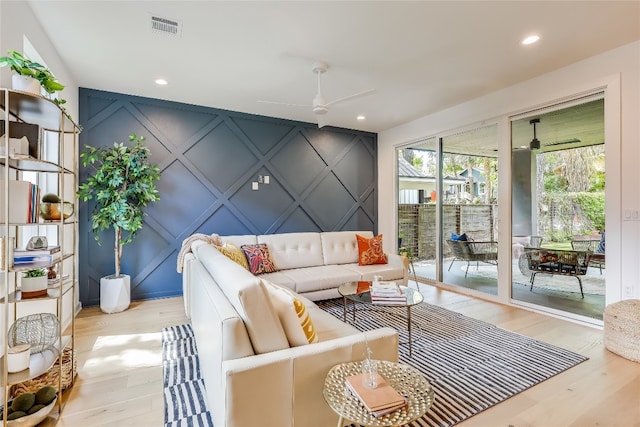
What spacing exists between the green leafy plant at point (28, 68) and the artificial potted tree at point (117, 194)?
1.94 meters

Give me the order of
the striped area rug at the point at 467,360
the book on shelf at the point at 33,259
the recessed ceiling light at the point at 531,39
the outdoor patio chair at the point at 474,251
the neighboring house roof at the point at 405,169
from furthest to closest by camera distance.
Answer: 1. the neighboring house roof at the point at 405,169
2. the outdoor patio chair at the point at 474,251
3. the recessed ceiling light at the point at 531,39
4. the striped area rug at the point at 467,360
5. the book on shelf at the point at 33,259

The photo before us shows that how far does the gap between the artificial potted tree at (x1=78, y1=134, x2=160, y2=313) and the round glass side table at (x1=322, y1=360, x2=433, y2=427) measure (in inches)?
127

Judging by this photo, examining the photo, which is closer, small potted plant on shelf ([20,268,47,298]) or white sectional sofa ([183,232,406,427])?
white sectional sofa ([183,232,406,427])

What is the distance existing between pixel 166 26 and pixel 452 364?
3.57 m

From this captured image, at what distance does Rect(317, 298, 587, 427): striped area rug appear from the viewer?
192 centimetres

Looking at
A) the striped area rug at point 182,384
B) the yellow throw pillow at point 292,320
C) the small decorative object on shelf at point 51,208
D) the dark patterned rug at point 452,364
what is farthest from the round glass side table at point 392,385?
the small decorative object on shelf at point 51,208

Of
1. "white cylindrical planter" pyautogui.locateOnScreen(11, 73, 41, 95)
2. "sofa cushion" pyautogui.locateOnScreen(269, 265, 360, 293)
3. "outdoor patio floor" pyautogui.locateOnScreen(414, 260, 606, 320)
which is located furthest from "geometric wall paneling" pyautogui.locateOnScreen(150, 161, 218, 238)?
"outdoor patio floor" pyautogui.locateOnScreen(414, 260, 606, 320)

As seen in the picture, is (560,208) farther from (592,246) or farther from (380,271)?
(380,271)

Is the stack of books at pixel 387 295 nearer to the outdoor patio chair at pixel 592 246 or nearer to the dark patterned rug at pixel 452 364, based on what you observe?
the dark patterned rug at pixel 452 364

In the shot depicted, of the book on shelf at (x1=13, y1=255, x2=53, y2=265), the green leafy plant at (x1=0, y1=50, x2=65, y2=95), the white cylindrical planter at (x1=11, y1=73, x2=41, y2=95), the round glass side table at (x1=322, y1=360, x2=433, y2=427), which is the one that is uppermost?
the green leafy plant at (x1=0, y1=50, x2=65, y2=95)

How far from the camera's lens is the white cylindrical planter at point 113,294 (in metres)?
3.56

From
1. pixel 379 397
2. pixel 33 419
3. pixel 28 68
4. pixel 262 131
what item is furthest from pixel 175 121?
pixel 379 397

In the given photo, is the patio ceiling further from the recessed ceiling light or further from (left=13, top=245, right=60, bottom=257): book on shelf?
(left=13, top=245, right=60, bottom=257): book on shelf

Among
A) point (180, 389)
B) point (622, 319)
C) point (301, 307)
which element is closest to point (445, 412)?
point (301, 307)
